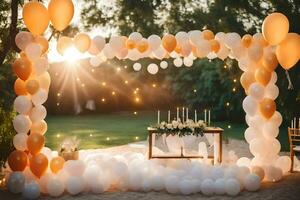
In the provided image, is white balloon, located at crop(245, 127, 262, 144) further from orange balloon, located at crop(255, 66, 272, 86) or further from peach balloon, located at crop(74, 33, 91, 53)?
peach balloon, located at crop(74, 33, 91, 53)

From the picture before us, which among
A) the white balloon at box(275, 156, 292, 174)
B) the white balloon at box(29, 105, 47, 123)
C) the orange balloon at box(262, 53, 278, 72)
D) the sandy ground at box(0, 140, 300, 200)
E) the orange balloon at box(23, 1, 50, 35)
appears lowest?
the sandy ground at box(0, 140, 300, 200)

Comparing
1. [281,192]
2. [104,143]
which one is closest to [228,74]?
[104,143]

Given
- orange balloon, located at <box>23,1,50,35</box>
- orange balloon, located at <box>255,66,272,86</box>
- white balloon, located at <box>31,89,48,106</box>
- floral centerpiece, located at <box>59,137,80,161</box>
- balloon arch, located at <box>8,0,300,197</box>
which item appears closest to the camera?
orange balloon, located at <box>23,1,50,35</box>

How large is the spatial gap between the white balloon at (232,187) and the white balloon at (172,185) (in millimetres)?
807

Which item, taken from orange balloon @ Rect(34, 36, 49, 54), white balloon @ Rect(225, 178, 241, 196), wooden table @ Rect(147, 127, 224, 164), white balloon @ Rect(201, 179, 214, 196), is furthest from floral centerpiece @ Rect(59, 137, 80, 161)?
white balloon @ Rect(225, 178, 241, 196)

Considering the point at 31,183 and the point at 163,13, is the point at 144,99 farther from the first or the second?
the point at 31,183

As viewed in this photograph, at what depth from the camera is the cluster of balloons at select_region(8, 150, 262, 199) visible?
7438 mm

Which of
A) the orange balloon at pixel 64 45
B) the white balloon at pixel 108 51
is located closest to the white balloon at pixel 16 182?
the orange balloon at pixel 64 45

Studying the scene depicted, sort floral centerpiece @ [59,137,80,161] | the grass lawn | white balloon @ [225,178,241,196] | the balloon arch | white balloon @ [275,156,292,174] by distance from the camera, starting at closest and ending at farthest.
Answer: white balloon @ [225,178,241,196] → the balloon arch → white balloon @ [275,156,292,174] → floral centerpiece @ [59,137,80,161] → the grass lawn

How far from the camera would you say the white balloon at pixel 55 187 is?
7352 millimetres

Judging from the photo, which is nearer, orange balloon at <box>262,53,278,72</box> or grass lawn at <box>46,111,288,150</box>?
orange balloon at <box>262,53,278,72</box>

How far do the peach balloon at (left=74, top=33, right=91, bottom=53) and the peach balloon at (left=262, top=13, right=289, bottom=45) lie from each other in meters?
3.14

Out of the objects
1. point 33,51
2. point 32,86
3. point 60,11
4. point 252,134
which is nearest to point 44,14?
point 60,11

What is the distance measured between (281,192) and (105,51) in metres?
4.06
